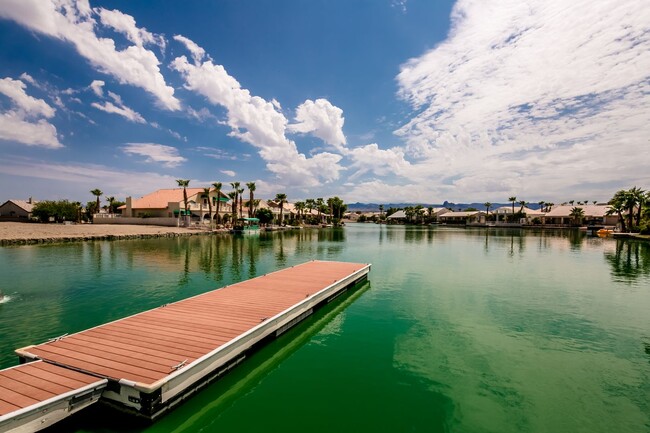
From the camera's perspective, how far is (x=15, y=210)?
3022 inches

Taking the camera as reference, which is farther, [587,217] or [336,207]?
[336,207]

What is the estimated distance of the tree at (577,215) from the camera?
108 m

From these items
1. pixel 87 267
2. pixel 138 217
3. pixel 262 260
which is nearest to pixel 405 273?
pixel 262 260

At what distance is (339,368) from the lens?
969 cm

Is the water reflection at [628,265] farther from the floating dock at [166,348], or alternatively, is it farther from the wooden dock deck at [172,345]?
the floating dock at [166,348]

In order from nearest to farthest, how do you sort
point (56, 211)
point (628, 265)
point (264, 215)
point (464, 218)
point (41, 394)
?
point (41, 394) < point (628, 265) < point (56, 211) < point (264, 215) < point (464, 218)

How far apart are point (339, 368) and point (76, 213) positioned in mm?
89584

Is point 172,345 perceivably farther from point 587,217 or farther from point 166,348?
point 587,217

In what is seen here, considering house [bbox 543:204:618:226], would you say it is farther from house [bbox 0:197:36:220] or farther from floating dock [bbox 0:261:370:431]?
house [bbox 0:197:36:220]

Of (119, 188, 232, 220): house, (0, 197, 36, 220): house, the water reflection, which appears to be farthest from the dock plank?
(0, 197, 36, 220): house

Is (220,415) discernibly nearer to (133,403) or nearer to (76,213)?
(133,403)

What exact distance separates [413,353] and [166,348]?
7.69 metres

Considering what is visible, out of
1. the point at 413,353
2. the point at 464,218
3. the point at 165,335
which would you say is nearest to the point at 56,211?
the point at 165,335

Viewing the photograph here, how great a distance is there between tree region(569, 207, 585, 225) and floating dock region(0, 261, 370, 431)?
128095mm
